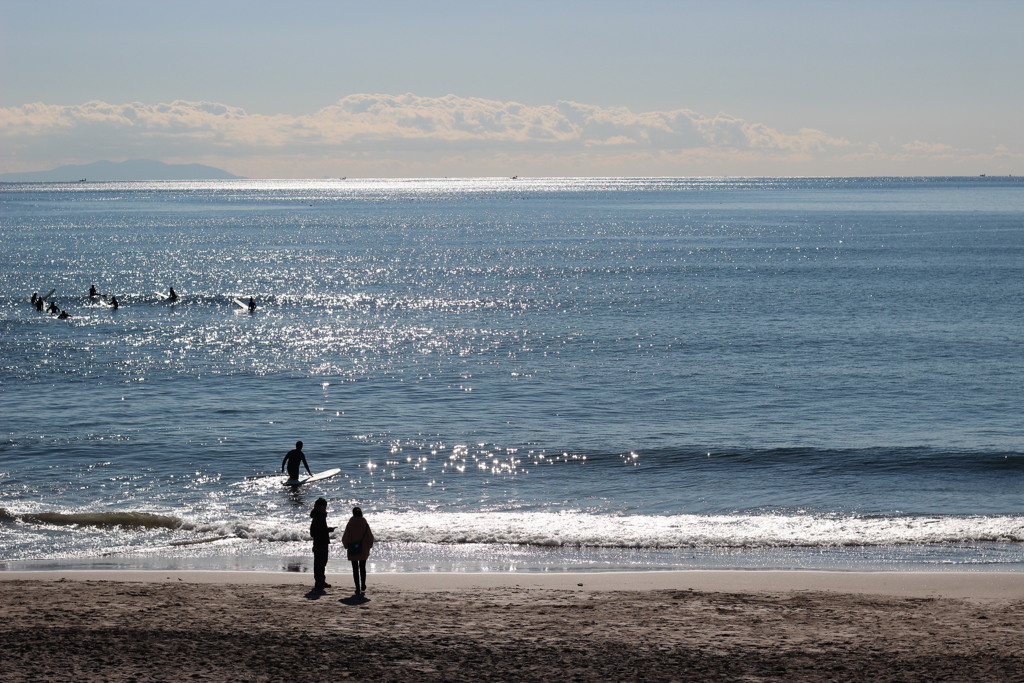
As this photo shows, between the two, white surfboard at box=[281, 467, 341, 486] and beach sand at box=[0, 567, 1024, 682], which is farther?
white surfboard at box=[281, 467, 341, 486]

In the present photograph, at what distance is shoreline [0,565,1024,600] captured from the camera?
18734mm

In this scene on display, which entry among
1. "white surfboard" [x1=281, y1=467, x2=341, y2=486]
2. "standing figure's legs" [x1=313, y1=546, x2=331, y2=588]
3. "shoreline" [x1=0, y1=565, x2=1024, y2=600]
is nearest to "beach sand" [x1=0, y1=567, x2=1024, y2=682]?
"shoreline" [x1=0, y1=565, x2=1024, y2=600]

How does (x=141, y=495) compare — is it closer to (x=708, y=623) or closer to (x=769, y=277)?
(x=708, y=623)

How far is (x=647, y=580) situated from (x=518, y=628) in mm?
4538

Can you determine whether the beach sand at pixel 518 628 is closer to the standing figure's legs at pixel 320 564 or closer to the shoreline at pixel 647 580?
the shoreline at pixel 647 580

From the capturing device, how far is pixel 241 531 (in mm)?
23891

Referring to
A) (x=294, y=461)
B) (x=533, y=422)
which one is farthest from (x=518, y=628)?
(x=533, y=422)

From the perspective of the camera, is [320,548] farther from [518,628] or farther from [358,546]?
[518,628]

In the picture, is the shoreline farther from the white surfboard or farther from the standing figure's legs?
the white surfboard

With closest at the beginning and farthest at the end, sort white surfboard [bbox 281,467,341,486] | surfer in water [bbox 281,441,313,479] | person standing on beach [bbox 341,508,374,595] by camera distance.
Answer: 1. person standing on beach [bbox 341,508,374,595]
2. white surfboard [bbox 281,467,341,486]
3. surfer in water [bbox 281,441,313,479]

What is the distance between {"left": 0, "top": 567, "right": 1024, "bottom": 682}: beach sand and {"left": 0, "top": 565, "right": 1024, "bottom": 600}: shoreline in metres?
0.06

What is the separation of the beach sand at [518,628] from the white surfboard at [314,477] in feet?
28.0

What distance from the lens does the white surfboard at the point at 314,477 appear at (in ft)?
93.2

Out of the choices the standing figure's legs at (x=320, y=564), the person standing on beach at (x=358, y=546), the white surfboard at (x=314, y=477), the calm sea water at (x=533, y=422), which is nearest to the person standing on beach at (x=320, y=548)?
the standing figure's legs at (x=320, y=564)
